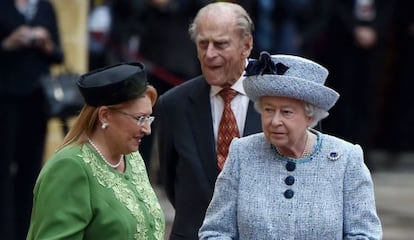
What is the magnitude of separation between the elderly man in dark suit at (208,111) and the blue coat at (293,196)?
1.05 m

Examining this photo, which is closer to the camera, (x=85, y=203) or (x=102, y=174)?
(x=85, y=203)

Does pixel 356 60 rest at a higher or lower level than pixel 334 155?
lower

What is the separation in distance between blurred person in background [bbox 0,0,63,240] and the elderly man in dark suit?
3.28 metres

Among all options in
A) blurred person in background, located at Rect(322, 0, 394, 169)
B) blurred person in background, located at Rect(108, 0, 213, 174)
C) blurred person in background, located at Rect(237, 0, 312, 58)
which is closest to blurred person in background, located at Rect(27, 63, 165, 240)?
blurred person in background, located at Rect(108, 0, 213, 174)

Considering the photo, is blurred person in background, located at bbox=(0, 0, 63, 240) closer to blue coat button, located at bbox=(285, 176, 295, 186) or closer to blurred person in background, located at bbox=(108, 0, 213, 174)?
blurred person in background, located at bbox=(108, 0, 213, 174)

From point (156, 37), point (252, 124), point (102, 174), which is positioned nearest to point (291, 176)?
point (102, 174)

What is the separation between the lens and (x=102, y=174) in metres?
5.89

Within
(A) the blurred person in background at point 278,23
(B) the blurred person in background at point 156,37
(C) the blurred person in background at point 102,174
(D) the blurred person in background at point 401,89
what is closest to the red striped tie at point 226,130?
(C) the blurred person in background at point 102,174

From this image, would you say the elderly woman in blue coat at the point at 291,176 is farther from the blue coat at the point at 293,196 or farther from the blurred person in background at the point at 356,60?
the blurred person in background at the point at 356,60

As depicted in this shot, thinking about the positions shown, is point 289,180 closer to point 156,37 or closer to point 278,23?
point 156,37

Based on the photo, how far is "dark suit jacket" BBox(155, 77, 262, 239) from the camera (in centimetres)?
707

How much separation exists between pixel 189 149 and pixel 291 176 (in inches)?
52.3

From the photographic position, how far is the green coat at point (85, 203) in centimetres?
570

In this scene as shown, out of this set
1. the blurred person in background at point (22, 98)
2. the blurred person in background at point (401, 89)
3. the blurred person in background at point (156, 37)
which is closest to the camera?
the blurred person in background at point (22, 98)
